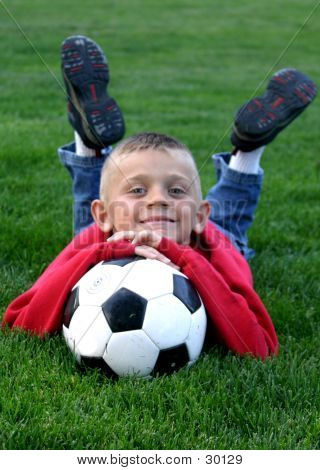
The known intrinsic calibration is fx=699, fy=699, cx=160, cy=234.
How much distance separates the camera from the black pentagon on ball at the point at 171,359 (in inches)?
113

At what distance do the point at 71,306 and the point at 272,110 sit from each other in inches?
81.6

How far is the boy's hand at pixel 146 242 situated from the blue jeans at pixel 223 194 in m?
1.14

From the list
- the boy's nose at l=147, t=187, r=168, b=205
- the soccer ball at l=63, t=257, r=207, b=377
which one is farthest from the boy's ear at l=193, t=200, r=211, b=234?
the soccer ball at l=63, t=257, r=207, b=377

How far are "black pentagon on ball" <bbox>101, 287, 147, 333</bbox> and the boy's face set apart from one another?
1.77ft

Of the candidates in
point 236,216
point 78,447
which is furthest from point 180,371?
point 236,216

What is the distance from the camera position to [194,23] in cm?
1975

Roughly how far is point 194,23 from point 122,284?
58.8ft

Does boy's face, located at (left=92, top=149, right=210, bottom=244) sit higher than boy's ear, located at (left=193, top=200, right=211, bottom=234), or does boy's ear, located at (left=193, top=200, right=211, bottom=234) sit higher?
boy's face, located at (left=92, top=149, right=210, bottom=244)

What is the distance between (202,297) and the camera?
322 centimetres

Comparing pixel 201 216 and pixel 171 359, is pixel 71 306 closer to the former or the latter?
pixel 171 359

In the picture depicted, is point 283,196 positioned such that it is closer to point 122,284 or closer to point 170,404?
point 122,284

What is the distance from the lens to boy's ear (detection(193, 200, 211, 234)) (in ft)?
12.1

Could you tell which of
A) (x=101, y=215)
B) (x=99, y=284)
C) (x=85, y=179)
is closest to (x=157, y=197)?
(x=101, y=215)

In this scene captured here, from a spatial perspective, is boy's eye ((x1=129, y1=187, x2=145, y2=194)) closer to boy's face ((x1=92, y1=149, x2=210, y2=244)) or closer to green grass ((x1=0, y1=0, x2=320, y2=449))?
boy's face ((x1=92, y1=149, x2=210, y2=244))
